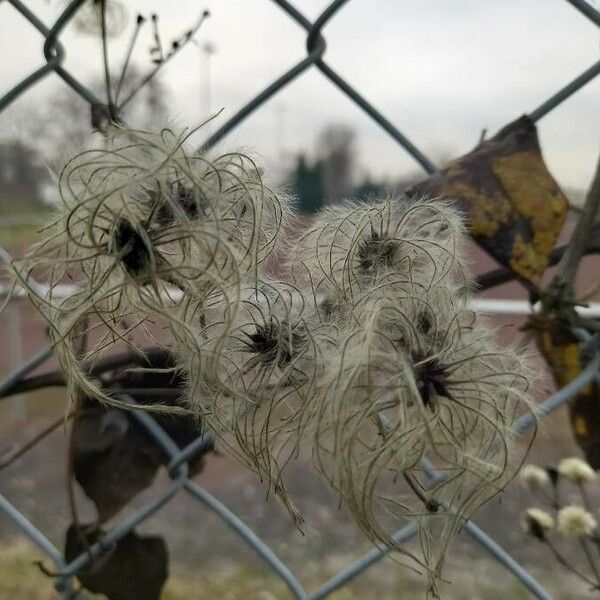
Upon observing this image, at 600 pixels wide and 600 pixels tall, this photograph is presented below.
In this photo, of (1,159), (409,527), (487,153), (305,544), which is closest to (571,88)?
(487,153)

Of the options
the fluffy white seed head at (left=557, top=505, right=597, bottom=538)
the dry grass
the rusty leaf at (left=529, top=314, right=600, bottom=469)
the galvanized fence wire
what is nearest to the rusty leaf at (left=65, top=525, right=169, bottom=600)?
the galvanized fence wire

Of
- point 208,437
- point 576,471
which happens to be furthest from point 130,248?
point 576,471

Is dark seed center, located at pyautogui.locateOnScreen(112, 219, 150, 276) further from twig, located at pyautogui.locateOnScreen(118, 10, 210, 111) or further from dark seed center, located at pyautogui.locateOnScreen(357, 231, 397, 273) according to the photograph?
twig, located at pyautogui.locateOnScreen(118, 10, 210, 111)

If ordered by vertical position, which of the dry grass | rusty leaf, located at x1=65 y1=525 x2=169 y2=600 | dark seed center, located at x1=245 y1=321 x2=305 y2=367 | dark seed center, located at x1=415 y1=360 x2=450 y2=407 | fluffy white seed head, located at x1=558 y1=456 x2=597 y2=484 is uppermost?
dark seed center, located at x1=245 y1=321 x2=305 y2=367

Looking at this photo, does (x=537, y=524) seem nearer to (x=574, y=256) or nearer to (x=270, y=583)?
(x=574, y=256)

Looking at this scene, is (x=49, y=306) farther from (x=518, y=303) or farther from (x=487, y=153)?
(x=518, y=303)
